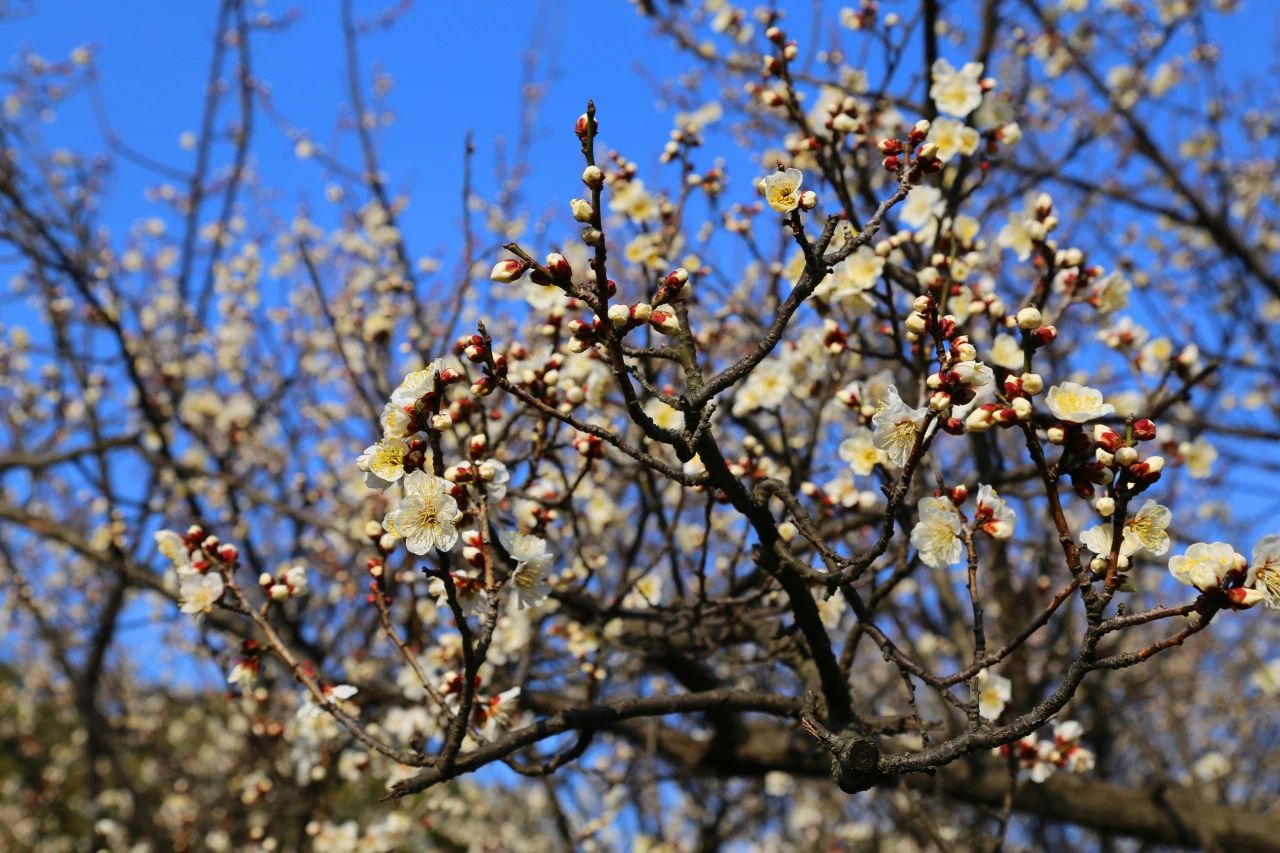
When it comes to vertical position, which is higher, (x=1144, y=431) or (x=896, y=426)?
(x=896, y=426)

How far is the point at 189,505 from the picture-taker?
4.99 metres

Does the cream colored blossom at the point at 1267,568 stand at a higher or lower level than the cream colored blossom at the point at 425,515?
lower

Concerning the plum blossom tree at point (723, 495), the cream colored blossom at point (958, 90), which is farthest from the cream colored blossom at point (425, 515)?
the cream colored blossom at point (958, 90)

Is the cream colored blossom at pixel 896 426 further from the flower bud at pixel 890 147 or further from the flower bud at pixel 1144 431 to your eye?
the flower bud at pixel 890 147

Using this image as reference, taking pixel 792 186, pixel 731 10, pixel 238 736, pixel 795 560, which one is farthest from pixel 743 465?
pixel 238 736

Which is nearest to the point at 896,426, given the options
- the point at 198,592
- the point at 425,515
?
the point at 425,515

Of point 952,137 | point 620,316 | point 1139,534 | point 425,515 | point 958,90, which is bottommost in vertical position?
point 1139,534

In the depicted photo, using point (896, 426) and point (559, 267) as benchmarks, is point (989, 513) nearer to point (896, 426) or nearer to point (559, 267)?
point (896, 426)

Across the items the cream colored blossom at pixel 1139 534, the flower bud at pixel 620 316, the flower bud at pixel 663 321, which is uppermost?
the flower bud at pixel 663 321

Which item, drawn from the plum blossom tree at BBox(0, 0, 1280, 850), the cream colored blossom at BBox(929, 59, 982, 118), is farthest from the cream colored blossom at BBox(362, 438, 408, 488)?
the cream colored blossom at BBox(929, 59, 982, 118)

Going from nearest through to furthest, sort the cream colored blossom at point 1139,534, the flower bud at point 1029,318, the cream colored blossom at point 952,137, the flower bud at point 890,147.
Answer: the cream colored blossom at point 1139,534 → the flower bud at point 1029,318 → the flower bud at point 890,147 → the cream colored blossom at point 952,137

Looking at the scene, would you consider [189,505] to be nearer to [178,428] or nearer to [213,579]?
[178,428]

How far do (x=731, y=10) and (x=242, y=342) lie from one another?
16.6 ft

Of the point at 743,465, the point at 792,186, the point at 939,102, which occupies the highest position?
the point at 939,102
